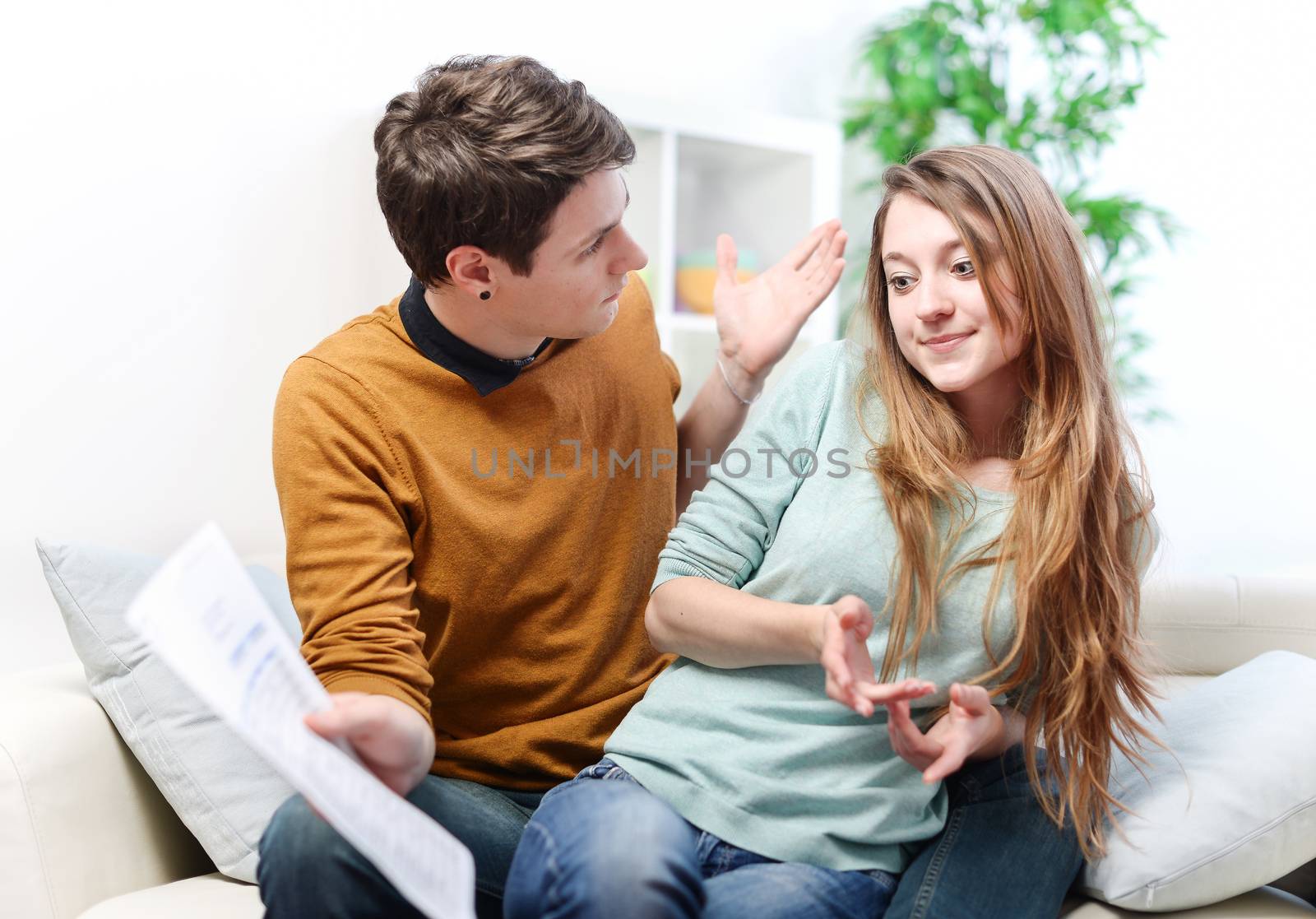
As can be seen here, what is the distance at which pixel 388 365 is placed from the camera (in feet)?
4.14

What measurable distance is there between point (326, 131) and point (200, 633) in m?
1.51

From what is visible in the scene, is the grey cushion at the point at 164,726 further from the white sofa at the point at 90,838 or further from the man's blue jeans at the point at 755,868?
the man's blue jeans at the point at 755,868

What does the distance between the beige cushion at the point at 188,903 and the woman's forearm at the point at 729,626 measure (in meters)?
0.50

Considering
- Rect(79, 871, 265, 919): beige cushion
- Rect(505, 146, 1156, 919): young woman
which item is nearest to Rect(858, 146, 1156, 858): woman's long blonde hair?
Rect(505, 146, 1156, 919): young woman

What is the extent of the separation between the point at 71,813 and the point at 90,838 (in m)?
0.04

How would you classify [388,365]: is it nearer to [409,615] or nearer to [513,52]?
[409,615]

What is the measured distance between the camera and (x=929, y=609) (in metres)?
1.11

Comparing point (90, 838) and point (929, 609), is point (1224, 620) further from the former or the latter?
point (90, 838)

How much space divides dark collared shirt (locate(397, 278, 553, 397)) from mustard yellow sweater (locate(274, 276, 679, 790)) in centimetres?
1

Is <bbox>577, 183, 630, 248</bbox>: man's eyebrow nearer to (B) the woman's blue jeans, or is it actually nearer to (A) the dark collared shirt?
(A) the dark collared shirt

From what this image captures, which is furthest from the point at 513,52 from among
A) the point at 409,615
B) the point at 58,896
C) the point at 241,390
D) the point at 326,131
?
the point at 58,896

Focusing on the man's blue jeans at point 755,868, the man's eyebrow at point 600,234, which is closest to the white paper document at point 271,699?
the man's blue jeans at point 755,868

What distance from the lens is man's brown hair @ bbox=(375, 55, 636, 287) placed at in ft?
3.84

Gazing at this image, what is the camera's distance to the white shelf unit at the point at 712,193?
7.55 feet
